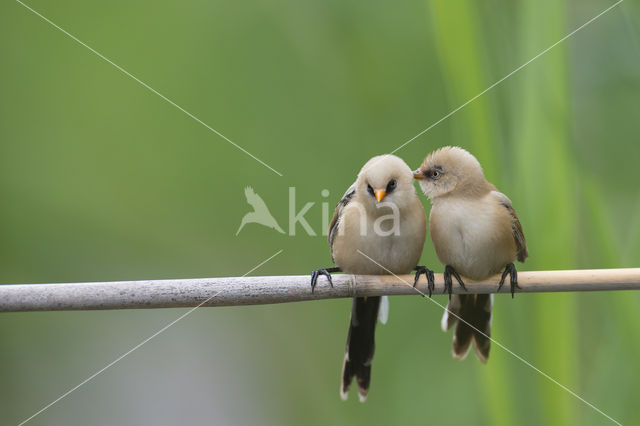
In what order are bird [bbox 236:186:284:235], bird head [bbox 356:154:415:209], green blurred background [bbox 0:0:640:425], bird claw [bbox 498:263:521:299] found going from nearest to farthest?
bird claw [bbox 498:263:521:299]
bird head [bbox 356:154:415:209]
green blurred background [bbox 0:0:640:425]
bird [bbox 236:186:284:235]

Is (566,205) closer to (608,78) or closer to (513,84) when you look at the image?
(513,84)

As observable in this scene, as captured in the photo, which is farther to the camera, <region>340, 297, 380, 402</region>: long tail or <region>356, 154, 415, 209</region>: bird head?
<region>340, 297, 380, 402</region>: long tail

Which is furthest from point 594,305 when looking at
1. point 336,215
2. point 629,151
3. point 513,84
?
point 336,215

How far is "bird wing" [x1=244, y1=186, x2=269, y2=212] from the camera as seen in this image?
2.31 metres

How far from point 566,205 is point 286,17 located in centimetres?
117

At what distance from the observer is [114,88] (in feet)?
8.39

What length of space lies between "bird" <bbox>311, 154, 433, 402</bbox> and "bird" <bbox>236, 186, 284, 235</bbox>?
537 mm

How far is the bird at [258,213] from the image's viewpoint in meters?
2.30

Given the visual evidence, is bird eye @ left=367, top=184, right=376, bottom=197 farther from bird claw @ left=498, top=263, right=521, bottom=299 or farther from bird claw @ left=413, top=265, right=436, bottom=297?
bird claw @ left=498, top=263, right=521, bottom=299

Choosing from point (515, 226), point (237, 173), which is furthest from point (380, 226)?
point (237, 173)

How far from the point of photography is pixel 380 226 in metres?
1.68

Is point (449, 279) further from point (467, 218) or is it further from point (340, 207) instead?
point (340, 207)

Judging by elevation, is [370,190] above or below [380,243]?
above

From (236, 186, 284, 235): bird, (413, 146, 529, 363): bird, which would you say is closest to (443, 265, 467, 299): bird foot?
(413, 146, 529, 363): bird
